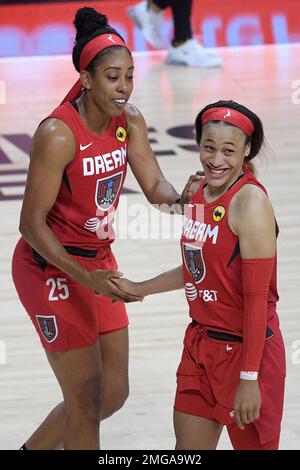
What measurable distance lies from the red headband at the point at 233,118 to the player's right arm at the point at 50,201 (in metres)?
0.57

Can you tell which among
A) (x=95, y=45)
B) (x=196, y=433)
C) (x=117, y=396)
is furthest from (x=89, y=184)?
(x=196, y=433)

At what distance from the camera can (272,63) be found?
1082cm

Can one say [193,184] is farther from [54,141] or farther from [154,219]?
[154,219]

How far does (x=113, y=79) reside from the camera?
3641mm

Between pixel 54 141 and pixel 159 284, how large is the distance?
58 centimetres

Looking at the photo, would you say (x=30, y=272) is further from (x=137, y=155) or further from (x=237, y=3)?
(x=237, y=3)

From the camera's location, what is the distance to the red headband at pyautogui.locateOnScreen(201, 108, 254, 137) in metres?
3.29

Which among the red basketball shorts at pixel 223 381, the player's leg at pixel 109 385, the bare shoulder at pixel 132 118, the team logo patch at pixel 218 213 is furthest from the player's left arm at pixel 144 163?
the red basketball shorts at pixel 223 381

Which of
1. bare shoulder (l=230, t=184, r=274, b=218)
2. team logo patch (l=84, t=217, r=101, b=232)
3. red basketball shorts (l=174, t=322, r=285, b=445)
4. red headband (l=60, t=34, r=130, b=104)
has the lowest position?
red basketball shorts (l=174, t=322, r=285, b=445)

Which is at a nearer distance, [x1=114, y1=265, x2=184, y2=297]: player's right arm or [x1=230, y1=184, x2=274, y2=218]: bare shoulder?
[x1=230, y1=184, x2=274, y2=218]: bare shoulder

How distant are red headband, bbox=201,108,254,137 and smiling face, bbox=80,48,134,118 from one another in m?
0.43

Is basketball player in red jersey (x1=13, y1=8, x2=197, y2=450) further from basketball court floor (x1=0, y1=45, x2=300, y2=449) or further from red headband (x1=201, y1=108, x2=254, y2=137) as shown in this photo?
basketball court floor (x1=0, y1=45, x2=300, y2=449)

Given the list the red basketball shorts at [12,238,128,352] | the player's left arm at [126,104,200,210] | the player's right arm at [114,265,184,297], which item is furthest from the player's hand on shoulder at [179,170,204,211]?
the red basketball shorts at [12,238,128,352]

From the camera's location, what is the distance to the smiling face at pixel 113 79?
363cm
